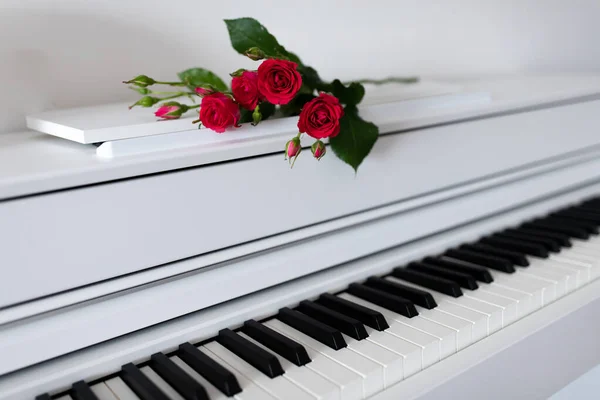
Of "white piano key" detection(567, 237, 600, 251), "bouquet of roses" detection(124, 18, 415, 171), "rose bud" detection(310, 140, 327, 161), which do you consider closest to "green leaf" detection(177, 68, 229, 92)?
"bouquet of roses" detection(124, 18, 415, 171)

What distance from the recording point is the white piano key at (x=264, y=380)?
84 centimetres

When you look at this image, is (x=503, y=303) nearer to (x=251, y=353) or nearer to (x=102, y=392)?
(x=251, y=353)

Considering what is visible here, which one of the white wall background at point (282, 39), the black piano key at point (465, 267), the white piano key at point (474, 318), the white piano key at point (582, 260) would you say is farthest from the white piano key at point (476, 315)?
the white wall background at point (282, 39)

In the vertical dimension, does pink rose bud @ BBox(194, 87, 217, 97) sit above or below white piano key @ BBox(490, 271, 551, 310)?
above

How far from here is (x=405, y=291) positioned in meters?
1.15

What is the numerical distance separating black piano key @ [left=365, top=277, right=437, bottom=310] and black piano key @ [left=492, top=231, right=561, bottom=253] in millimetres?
406

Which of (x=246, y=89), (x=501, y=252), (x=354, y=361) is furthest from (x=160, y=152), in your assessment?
(x=501, y=252)

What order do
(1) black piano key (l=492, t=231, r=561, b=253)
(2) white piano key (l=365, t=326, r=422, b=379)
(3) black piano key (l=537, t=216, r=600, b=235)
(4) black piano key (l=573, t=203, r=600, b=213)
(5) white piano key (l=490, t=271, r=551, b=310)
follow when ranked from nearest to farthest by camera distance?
(2) white piano key (l=365, t=326, r=422, b=379) → (5) white piano key (l=490, t=271, r=551, b=310) → (1) black piano key (l=492, t=231, r=561, b=253) → (3) black piano key (l=537, t=216, r=600, b=235) → (4) black piano key (l=573, t=203, r=600, b=213)

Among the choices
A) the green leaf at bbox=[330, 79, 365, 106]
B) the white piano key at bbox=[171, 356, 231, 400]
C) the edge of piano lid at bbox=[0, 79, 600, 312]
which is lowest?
the white piano key at bbox=[171, 356, 231, 400]

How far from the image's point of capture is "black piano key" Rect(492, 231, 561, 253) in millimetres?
1381

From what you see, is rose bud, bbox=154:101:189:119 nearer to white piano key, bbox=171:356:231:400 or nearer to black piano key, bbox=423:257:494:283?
white piano key, bbox=171:356:231:400

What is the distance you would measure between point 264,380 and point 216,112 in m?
0.42

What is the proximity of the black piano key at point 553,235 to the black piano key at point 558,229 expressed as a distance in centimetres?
2

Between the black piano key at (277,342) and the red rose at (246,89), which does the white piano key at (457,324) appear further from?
the red rose at (246,89)
